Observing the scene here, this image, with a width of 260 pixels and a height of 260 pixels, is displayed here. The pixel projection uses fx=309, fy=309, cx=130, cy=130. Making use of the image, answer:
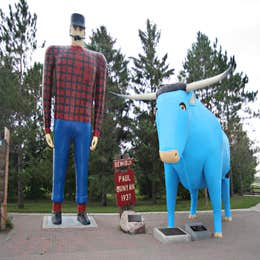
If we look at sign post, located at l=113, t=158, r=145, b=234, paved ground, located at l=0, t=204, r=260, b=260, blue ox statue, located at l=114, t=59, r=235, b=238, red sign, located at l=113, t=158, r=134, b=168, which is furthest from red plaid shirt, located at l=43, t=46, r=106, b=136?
paved ground, located at l=0, t=204, r=260, b=260

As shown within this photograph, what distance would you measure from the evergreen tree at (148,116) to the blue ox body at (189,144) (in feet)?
32.6

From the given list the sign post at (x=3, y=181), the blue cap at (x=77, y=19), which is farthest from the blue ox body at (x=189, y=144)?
the sign post at (x=3, y=181)

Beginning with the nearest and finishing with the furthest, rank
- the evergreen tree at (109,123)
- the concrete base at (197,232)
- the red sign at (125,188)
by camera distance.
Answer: the concrete base at (197,232) → the red sign at (125,188) → the evergreen tree at (109,123)

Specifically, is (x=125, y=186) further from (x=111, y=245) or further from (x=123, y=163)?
(x=111, y=245)

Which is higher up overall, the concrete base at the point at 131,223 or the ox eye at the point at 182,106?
the ox eye at the point at 182,106

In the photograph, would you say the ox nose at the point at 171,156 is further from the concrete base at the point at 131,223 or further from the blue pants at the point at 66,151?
the blue pants at the point at 66,151

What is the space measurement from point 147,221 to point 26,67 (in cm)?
918

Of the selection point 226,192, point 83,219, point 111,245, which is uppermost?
point 226,192

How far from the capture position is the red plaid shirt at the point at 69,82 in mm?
7371

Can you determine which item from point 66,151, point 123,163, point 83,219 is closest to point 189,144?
point 123,163

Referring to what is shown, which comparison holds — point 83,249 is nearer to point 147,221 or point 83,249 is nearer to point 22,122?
point 147,221

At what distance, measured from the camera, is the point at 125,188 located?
8125 mm

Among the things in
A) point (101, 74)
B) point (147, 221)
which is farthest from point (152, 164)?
point (101, 74)

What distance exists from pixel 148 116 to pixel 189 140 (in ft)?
39.0
